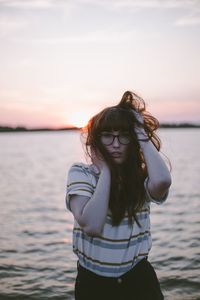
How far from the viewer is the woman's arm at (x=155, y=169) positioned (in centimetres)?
259

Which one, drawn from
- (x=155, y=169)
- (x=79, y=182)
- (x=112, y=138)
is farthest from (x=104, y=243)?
(x=112, y=138)

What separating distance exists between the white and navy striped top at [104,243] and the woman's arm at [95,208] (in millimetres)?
80

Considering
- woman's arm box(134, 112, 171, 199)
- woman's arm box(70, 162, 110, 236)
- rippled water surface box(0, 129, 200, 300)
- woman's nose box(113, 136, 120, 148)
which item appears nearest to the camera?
woman's arm box(70, 162, 110, 236)

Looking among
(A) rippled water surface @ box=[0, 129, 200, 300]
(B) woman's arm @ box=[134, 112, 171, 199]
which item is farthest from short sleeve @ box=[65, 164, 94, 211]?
(A) rippled water surface @ box=[0, 129, 200, 300]

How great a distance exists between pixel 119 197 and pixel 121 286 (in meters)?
0.60

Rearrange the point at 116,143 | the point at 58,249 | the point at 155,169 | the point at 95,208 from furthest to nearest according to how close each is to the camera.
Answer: the point at 58,249, the point at 116,143, the point at 155,169, the point at 95,208

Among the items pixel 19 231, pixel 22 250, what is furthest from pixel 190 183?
pixel 22 250

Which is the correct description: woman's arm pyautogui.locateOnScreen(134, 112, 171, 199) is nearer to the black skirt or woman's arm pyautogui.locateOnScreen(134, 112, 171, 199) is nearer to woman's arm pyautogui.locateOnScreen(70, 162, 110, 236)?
woman's arm pyautogui.locateOnScreen(70, 162, 110, 236)

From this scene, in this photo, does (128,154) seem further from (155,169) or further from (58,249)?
(58,249)

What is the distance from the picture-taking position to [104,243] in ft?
8.63

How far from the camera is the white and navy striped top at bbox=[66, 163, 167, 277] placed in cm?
262

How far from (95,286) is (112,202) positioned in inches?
22.6

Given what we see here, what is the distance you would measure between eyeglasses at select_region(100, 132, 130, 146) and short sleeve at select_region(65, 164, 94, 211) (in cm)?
23

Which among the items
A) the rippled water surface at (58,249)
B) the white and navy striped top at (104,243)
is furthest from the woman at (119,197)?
the rippled water surface at (58,249)
